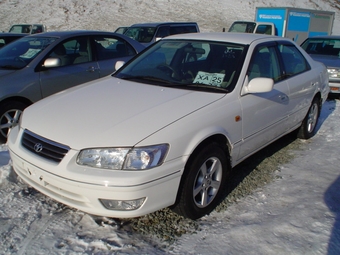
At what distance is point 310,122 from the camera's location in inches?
209

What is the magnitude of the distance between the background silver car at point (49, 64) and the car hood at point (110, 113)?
160cm

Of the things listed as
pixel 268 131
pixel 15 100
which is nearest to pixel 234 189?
pixel 268 131

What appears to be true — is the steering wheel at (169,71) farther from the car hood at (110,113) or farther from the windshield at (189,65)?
the car hood at (110,113)

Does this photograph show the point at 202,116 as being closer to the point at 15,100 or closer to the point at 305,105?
the point at 305,105

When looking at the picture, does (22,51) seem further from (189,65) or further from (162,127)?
(162,127)

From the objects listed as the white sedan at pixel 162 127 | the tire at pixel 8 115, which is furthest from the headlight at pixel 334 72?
the tire at pixel 8 115

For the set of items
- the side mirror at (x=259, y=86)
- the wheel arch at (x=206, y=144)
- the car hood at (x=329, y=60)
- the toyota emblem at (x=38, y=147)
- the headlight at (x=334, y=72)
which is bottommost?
the headlight at (x=334, y=72)

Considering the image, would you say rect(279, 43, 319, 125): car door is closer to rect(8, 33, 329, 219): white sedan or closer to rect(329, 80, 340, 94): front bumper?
rect(8, 33, 329, 219): white sedan

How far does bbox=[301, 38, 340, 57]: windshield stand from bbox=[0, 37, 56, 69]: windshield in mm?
6651

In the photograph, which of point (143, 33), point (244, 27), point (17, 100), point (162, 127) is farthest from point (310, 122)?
point (244, 27)

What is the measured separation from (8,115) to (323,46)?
303 inches

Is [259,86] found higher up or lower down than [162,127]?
higher up

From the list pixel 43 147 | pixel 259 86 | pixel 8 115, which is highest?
pixel 259 86

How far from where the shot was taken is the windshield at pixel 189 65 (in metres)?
3.54
